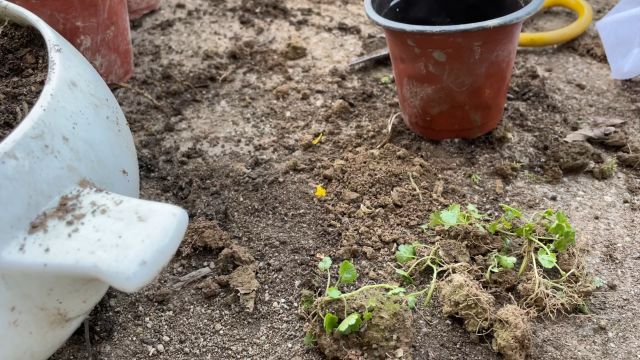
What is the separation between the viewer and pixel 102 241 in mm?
859

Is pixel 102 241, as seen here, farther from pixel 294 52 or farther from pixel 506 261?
pixel 294 52

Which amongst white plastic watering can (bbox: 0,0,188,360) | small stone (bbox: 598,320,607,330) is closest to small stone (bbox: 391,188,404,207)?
small stone (bbox: 598,320,607,330)

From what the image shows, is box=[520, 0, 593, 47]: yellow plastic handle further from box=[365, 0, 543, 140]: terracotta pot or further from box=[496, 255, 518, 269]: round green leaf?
box=[496, 255, 518, 269]: round green leaf

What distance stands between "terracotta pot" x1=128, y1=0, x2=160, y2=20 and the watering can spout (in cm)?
152

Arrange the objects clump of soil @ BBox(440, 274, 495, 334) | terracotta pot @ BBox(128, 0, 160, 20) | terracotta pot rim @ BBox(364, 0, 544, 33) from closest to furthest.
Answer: clump of soil @ BBox(440, 274, 495, 334), terracotta pot rim @ BBox(364, 0, 544, 33), terracotta pot @ BBox(128, 0, 160, 20)

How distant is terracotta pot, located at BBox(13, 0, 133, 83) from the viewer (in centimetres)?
178

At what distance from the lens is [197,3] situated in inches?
93.8

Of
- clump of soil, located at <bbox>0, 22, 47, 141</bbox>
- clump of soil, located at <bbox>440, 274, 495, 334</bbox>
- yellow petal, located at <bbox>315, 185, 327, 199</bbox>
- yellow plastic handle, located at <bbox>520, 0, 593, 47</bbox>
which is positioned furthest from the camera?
yellow plastic handle, located at <bbox>520, 0, 593, 47</bbox>

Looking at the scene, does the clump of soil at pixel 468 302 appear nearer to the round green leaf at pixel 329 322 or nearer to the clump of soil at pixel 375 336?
the clump of soil at pixel 375 336

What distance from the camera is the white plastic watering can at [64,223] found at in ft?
2.79

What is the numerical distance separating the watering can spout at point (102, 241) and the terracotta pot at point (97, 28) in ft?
3.37

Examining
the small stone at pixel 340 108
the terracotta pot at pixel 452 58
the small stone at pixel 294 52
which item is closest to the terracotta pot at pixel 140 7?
the small stone at pixel 294 52

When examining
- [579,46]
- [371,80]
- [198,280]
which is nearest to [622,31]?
[579,46]

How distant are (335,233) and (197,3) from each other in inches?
49.1
